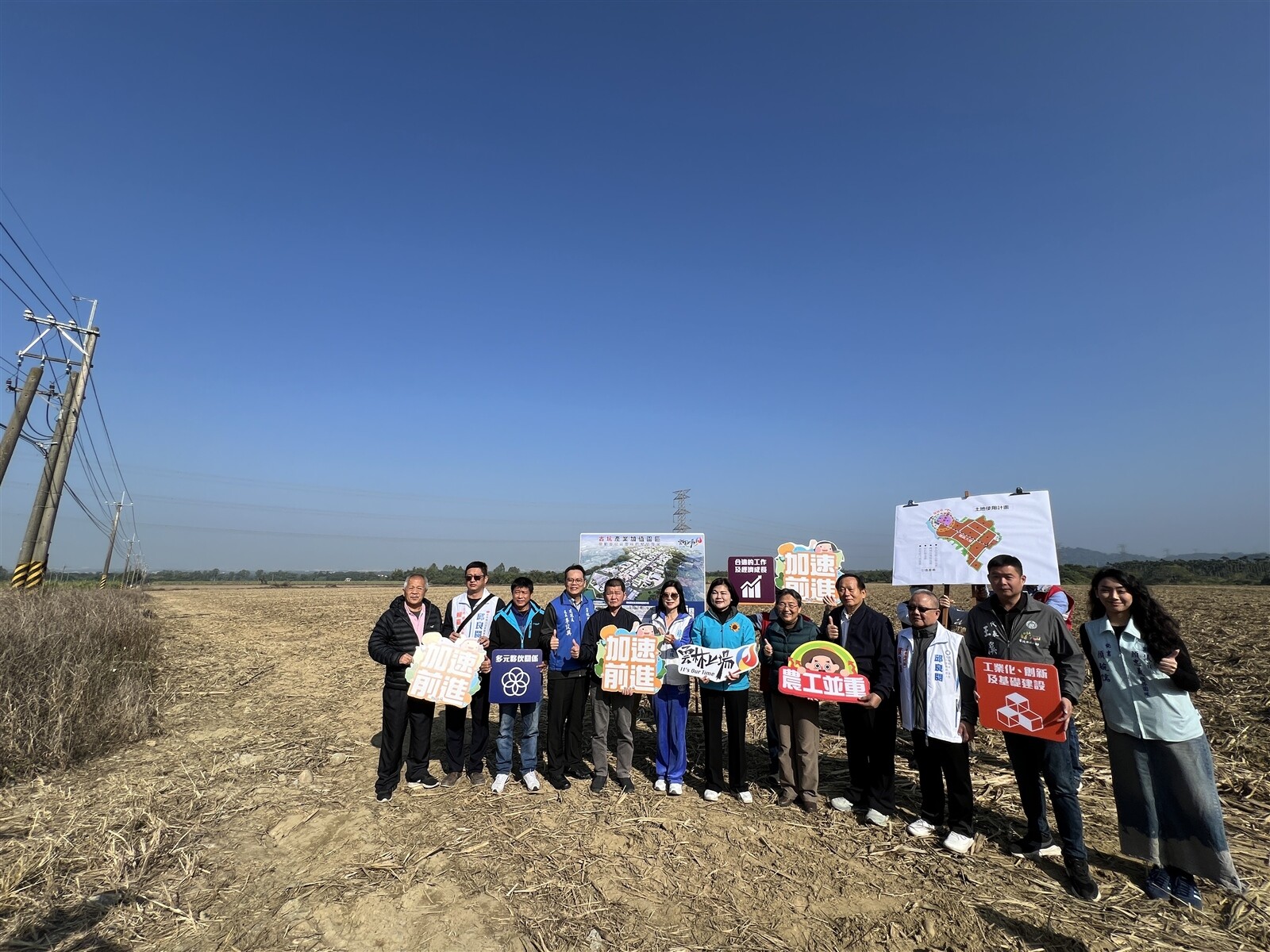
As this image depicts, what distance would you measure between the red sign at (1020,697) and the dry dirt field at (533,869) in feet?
3.73

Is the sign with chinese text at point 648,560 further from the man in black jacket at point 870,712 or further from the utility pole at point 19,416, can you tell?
the utility pole at point 19,416

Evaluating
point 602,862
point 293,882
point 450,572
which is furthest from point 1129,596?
point 450,572

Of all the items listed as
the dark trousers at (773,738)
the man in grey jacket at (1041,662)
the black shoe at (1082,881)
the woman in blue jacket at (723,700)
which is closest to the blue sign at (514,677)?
the woman in blue jacket at (723,700)

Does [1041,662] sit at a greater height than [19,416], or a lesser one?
lesser

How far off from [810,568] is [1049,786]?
4.45m

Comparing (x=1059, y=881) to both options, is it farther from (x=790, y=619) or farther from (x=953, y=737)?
(x=790, y=619)

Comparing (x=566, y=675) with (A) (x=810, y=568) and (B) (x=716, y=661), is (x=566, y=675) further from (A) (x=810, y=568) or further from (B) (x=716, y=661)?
(A) (x=810, y=568)

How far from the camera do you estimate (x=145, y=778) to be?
665 centimetres

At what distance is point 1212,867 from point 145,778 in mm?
10144

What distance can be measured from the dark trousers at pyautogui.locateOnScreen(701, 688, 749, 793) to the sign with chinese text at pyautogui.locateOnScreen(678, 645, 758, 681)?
20cm

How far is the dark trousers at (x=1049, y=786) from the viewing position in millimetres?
4395

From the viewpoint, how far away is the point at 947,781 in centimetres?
507

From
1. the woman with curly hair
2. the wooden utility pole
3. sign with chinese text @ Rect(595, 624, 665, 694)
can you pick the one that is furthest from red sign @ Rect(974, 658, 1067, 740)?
the wooden utility pole

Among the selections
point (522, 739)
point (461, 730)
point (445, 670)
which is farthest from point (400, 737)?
point (522, 739)
